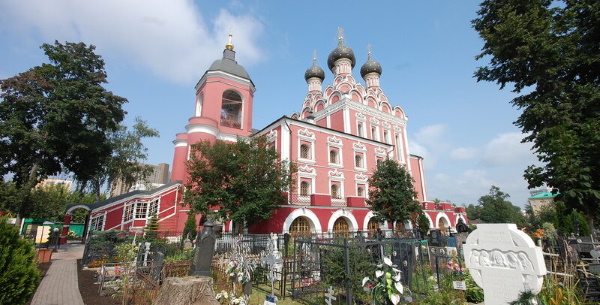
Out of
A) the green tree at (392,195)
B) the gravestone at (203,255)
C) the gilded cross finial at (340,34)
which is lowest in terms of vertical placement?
the gravestone at (203,255)

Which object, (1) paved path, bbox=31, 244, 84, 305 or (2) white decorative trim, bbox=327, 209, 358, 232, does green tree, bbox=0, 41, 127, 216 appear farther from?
(2) white decorative trim, bbox=327, 209, 358, 232

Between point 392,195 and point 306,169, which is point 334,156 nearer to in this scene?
point 306,169

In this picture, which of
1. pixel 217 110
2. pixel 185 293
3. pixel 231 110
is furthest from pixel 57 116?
pixel 185 293

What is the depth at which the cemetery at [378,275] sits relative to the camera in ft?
13.0

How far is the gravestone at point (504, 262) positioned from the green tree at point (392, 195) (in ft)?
46.4

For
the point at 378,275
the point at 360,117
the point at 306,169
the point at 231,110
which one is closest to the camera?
the point at 378,275

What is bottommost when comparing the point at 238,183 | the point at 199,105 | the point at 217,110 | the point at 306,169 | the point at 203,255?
the point at 203,255

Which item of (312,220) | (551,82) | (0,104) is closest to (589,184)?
(551,82)

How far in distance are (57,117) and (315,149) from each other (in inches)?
673

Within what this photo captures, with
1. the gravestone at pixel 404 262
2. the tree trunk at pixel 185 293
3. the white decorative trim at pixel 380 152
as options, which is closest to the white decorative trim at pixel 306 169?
the white decorative trim at pixel 380 152

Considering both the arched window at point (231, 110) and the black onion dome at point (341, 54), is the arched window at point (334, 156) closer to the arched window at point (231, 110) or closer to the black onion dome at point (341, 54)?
the arched window at point (231, 110)

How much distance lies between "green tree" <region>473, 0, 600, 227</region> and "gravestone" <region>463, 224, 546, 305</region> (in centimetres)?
682

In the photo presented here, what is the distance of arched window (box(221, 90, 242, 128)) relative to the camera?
25531 millimetres

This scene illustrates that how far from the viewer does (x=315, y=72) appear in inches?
1352
